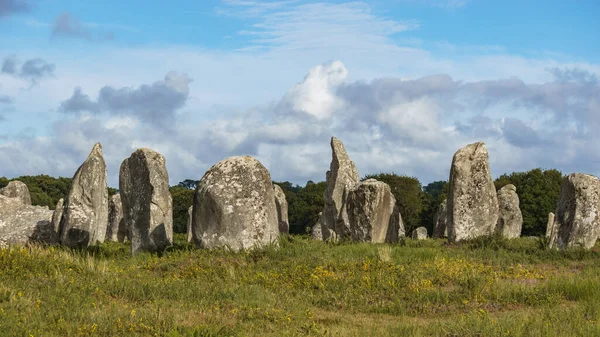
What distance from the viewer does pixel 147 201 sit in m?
25.0

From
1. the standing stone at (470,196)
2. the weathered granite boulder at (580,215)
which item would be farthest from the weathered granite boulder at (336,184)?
the weathered granite boulder at (580,215)

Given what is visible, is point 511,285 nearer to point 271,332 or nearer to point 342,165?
point 271,332

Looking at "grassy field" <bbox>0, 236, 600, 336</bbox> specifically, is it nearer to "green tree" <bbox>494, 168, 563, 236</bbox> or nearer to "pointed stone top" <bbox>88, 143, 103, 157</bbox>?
"pointed stone top" <bbox>88, 143, 103, 157</bbox>

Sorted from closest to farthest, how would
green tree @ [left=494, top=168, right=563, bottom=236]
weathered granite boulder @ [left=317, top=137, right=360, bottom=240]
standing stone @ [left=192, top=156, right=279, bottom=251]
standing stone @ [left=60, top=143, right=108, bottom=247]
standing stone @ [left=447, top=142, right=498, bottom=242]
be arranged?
standing stone @ [left=192, top=156, right=279, bottom=251] → standing stone @ [left=60, top=143, right=108, bottom=247] → standing stone @ [left=447, top=142, right=498, bottom=242] → weathered granite boulder @ [left=317, top=137, right=360, bottom=240] → green tree @ [left=494, top=168, right=563, bottom=236]

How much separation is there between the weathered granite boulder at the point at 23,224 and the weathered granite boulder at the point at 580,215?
17.1m

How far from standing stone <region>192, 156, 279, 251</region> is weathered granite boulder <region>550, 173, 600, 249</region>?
9570 millimetres

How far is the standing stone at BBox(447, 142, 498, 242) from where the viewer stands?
28.8 metres

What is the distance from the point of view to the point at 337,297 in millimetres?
16062

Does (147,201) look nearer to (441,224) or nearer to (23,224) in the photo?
(23,224)

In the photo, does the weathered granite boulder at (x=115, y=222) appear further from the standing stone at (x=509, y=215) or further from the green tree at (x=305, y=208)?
the green tree at (x=305, y=208)

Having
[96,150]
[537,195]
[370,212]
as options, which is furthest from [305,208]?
[96,150]

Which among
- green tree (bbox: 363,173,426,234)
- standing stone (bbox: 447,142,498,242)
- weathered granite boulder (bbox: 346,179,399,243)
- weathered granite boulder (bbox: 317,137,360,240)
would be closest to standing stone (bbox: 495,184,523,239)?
weathered granite boulder (bbox: 317,137,360,240)

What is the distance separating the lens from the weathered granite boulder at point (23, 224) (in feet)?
90.0

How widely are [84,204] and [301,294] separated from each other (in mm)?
12872
